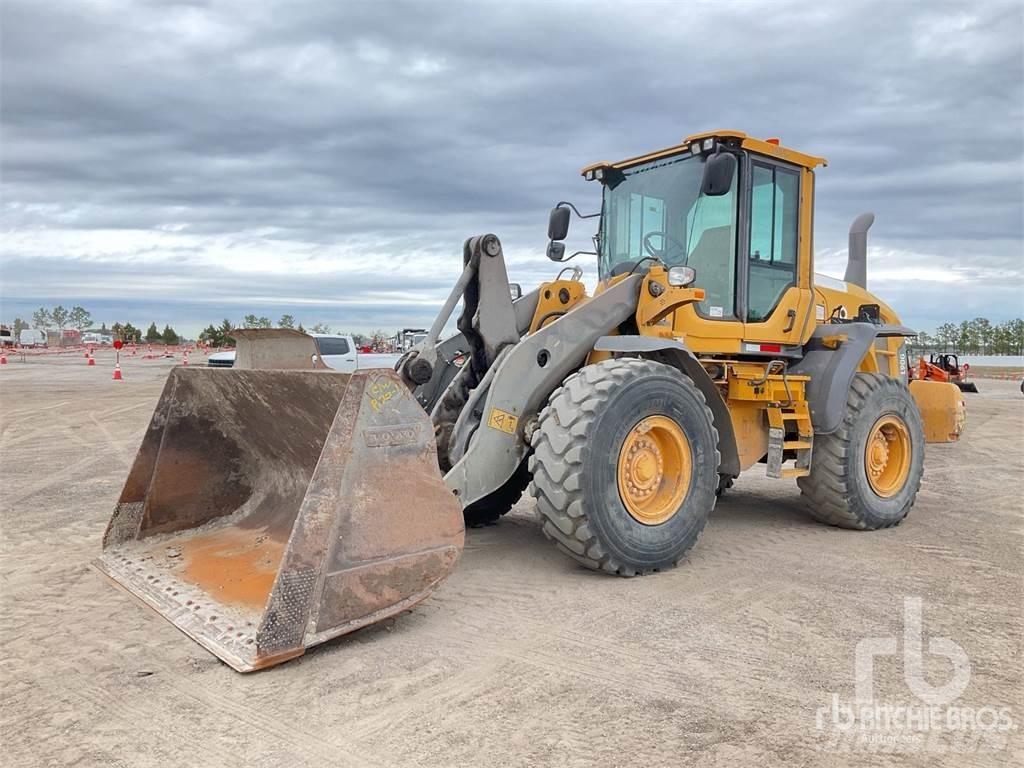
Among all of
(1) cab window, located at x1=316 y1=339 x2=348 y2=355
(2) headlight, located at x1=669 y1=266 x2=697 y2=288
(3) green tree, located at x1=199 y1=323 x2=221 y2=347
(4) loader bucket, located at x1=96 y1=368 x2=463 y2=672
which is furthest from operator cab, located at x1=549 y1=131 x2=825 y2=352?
(3) green tree, located at x1=199 y1=323 x2=221 y2=347

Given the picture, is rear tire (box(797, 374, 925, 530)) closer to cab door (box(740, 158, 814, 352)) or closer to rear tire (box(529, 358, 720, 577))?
cab door (box(740, 158, 814, 352))

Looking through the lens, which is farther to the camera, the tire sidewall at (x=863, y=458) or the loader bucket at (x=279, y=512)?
the tire sidewall at (x=863, y=458)

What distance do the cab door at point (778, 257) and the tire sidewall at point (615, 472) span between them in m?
1.30

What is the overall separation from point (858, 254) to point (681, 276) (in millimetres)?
3505

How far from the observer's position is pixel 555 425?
14.7 feet

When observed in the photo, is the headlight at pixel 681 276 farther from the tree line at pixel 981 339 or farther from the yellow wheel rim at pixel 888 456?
the tree line at pixel 981 339

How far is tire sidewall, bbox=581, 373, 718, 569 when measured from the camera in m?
4.45

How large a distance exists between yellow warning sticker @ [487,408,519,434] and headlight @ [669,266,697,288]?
Answer: 1473mm

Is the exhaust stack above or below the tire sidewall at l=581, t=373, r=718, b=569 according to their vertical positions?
above

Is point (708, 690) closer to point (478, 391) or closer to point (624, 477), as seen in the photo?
point (624, 477)

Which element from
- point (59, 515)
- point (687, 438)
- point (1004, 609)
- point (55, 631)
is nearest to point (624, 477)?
point (687, 438)

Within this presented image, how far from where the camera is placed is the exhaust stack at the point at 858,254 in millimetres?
7754

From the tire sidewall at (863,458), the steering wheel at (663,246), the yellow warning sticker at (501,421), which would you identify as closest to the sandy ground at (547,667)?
the tire sidewall at (863,458)

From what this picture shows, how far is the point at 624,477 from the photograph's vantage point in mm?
4691
